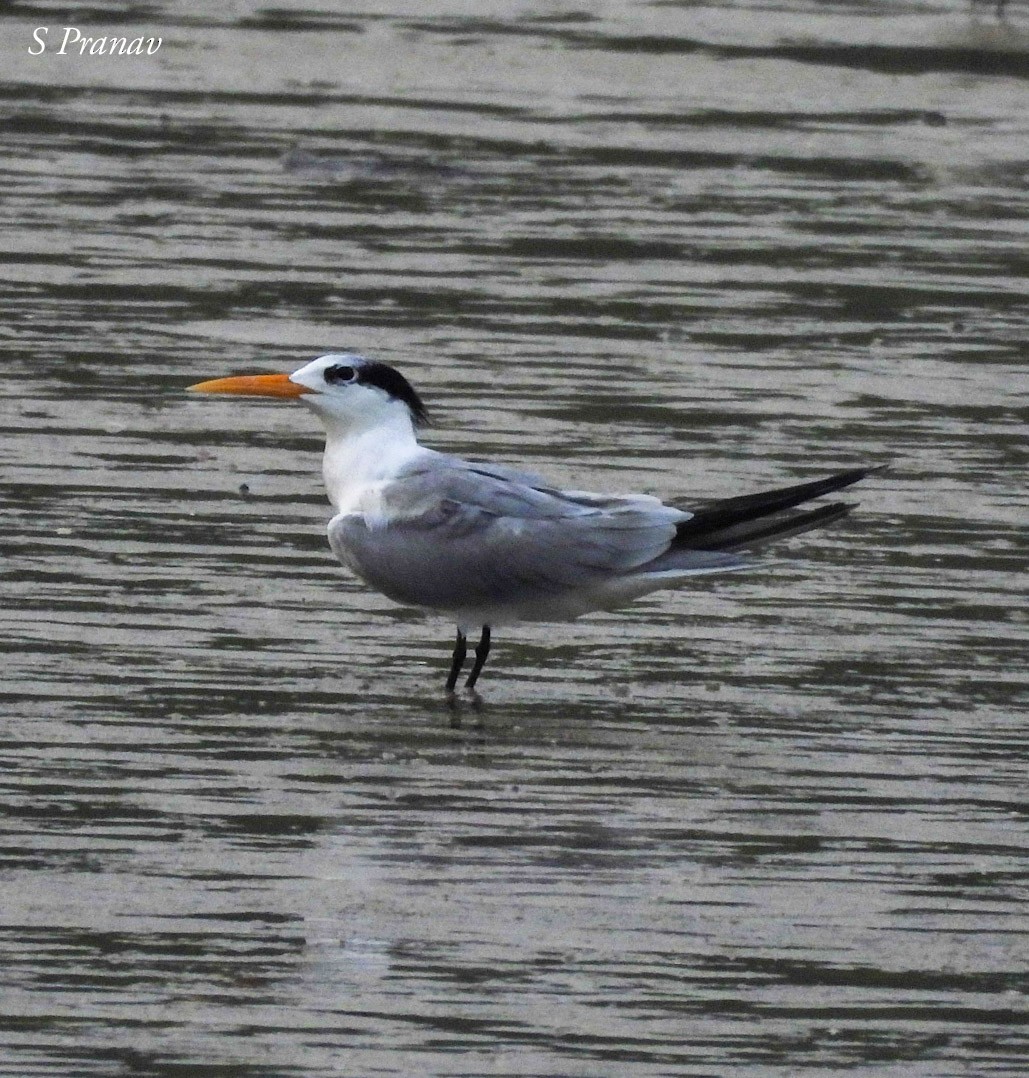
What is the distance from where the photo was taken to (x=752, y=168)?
1241 cm

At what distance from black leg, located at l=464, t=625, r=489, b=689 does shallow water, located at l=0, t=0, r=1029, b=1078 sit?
0.32 ft

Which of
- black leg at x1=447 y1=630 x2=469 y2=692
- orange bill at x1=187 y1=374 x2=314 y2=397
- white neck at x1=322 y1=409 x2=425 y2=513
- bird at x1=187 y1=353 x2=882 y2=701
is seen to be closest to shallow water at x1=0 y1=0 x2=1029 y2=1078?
black leg at x1=447 y1=630 x2=469 y2=692

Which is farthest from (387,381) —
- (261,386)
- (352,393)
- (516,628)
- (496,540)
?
(516,628)

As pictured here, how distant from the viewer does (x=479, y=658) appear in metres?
6.39

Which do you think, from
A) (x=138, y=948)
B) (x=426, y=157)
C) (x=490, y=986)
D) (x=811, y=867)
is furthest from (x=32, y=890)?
(x=426, y=157)

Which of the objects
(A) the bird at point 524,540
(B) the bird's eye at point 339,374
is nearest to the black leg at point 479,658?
(A) the bird at point 524,540

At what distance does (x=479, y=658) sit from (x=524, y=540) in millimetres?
300

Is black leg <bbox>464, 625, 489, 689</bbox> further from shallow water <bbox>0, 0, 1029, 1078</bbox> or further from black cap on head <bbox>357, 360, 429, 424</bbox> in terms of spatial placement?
black cap on head <bbox>357, 360, 429, 424</bbox>

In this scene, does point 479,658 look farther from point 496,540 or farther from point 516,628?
point 516,628

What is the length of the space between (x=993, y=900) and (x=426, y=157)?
7.76 metres

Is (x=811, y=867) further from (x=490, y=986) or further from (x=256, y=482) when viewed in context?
(x=256, y=482)

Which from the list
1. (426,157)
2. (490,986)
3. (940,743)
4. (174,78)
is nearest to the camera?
(490,986)

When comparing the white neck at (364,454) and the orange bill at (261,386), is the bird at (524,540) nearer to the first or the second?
the white neck at (364,454)

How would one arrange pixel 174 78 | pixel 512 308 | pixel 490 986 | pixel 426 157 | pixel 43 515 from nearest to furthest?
pixel 490 986, pixel 43 515, pixel 512 308, pixel 426 157, pixel 174 78
